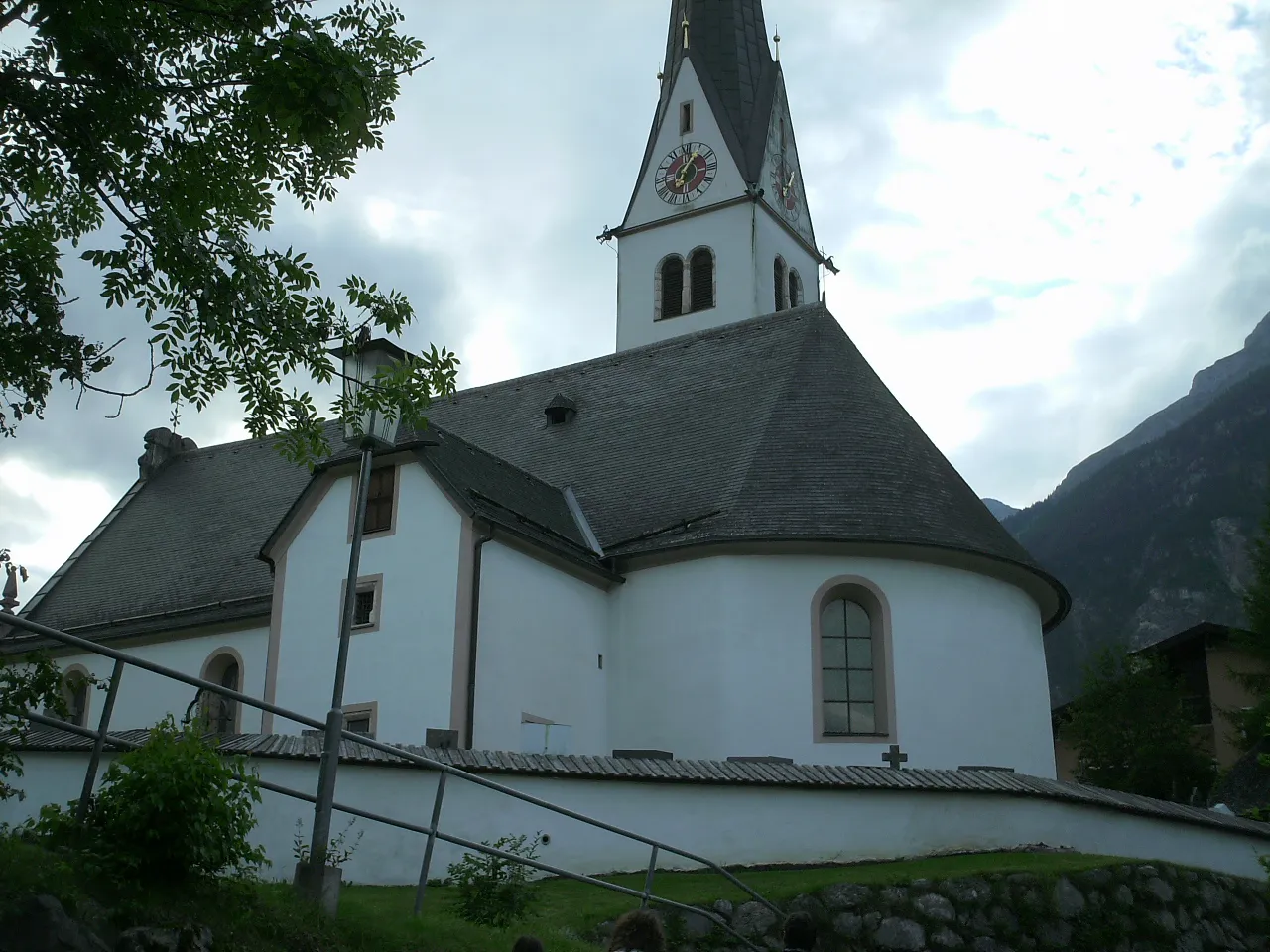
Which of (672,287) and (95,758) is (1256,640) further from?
(95,758)

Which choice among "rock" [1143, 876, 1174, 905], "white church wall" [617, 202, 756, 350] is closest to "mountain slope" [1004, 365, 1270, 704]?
"white church wall" [617, 202, 756, 350]

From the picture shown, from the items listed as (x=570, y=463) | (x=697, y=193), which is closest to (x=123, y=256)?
(x=570, y=463)

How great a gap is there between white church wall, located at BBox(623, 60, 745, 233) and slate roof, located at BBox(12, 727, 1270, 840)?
30016mm

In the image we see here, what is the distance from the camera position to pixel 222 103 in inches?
443

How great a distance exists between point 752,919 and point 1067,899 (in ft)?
11.1

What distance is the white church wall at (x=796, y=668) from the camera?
68.2ft

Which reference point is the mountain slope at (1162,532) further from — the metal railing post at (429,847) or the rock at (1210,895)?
the metal railing post at (429,847)

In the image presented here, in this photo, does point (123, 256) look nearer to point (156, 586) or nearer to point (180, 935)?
point (180, 935)

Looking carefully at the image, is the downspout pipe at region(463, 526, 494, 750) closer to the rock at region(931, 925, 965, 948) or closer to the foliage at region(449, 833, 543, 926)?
the foliage at region(449, 833, 543, 926)

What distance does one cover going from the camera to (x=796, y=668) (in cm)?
2108

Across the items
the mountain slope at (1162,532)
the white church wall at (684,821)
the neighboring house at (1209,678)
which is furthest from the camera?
the mountain slope at (1162,532)

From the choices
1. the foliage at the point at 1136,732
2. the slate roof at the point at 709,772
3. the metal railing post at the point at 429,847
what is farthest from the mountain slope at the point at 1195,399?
the metal railing post at the point at 429,847

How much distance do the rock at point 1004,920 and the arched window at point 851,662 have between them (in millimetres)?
7037

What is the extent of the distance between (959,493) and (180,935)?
18000mm
